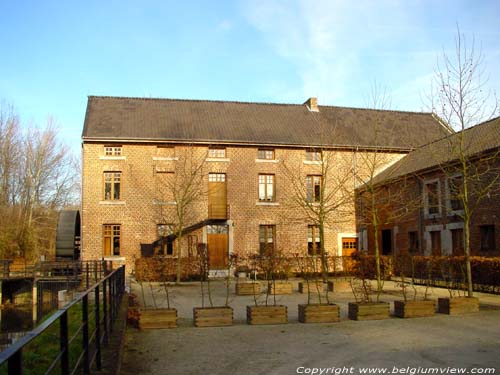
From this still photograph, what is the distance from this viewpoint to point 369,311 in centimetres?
1080

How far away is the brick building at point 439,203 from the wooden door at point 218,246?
7492mm

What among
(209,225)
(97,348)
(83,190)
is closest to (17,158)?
(83,190)

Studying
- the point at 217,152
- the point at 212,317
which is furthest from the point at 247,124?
the point at 212,317

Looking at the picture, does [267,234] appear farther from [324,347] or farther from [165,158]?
[324,347]

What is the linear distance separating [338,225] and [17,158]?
26.8 meters

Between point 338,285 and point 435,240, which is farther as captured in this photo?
point 435,240

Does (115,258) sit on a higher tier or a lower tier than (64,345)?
lower

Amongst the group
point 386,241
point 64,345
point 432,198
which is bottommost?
point 64,345

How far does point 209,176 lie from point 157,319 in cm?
1839

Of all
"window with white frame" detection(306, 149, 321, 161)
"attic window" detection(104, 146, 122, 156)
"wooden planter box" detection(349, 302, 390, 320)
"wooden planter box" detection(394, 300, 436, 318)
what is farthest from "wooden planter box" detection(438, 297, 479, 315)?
"attic window" detection(104, 146, 122, 156)

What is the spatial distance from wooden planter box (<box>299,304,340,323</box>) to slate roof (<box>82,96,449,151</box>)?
54.4ft

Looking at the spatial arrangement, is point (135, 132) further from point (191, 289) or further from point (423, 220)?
point (423, 220)

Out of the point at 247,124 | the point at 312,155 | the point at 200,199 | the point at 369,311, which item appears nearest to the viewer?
the point at 369,311

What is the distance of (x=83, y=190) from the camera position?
86.6 feet
